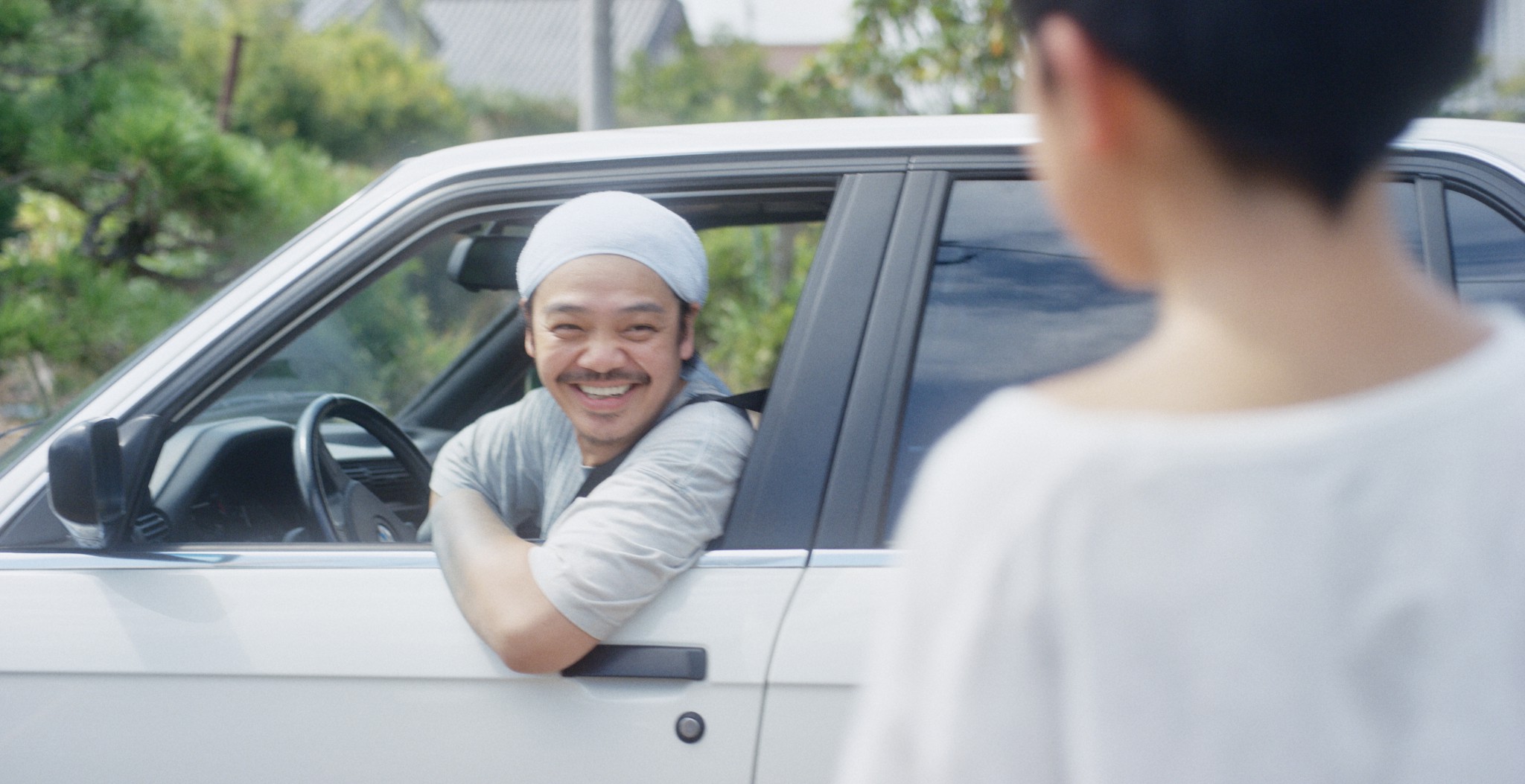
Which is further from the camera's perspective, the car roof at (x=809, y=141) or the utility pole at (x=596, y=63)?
the utility pole at (x=596, y=63)

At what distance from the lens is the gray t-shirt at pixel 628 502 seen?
1.53 meters

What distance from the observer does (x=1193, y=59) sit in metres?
0.61

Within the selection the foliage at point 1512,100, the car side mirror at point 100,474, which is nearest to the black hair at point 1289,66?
the car side mirror at point 100,474

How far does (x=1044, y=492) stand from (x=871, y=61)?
6.28m

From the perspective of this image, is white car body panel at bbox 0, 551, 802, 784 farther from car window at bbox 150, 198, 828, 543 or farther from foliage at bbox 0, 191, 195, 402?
foliage at bbox 0, 191, 195, 402

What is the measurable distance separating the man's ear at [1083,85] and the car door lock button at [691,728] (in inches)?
40.3

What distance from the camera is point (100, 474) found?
1623mm

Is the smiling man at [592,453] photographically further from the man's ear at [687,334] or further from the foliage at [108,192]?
the foliage at [108,192]

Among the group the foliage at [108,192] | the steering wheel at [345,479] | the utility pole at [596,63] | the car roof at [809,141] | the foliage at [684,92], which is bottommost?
the steering wheel at [345,479]

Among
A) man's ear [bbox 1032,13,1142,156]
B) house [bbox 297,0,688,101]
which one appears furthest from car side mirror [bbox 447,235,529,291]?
house [bbox 297,0,688,101]

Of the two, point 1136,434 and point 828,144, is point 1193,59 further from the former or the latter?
point 828,144

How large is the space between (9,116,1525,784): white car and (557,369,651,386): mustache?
0.72ft

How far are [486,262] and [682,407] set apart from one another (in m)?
1.08

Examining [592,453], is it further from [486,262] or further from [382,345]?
[382,345]
